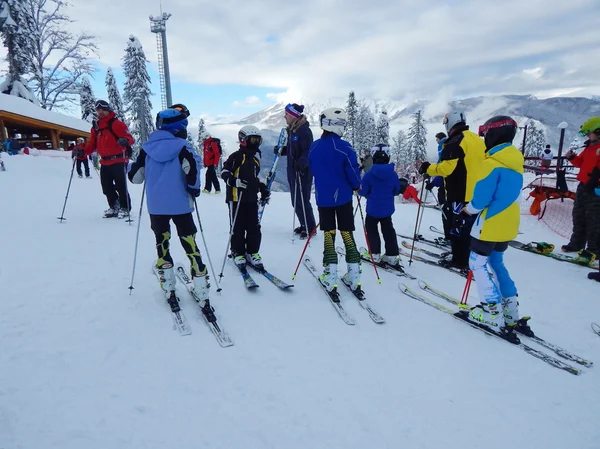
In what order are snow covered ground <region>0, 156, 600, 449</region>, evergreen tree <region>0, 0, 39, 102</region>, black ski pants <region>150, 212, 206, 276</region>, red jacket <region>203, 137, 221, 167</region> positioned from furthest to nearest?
1. evergreen tree <region>0, 0, 39, 102</region>
2. red jacket <region>203, 137, 221, 167</region>
3. black ski pants <region>150, 212, 206, 276</region>
4. snow covered ground <region>0, 156, 600, 449</region>

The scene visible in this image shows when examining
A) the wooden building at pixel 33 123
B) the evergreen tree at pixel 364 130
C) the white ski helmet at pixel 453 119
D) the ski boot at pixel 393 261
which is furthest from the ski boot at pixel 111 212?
the evergreen tree at pixel 364 130

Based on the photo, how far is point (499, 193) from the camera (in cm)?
363

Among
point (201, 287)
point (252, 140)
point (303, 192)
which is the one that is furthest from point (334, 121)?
point (303, 192)

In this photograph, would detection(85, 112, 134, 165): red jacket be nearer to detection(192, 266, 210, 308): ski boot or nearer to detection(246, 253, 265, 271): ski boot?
detection(246, 253, 265, 271): ski boot

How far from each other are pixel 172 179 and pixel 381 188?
3516 millimetres

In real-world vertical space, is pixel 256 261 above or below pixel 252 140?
below

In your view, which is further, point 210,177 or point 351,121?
point 351,121

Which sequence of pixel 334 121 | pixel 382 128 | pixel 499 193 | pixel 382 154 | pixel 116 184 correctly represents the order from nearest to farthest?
pixel 499 193, pixel 334 121, pixel 382 154, pixel 116 184, pixel 382 128

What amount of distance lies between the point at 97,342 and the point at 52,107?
43.0m

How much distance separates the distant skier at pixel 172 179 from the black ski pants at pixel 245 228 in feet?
4.30

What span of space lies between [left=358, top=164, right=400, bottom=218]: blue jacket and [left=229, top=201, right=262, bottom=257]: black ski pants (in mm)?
1882

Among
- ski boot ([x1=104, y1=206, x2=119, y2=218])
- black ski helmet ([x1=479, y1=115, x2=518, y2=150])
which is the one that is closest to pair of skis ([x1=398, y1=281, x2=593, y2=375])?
black ski helmet ([x1=479, y1=115, x2=518, y2=150])

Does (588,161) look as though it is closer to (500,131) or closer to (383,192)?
(383,192)

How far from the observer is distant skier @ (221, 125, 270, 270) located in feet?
17.3
